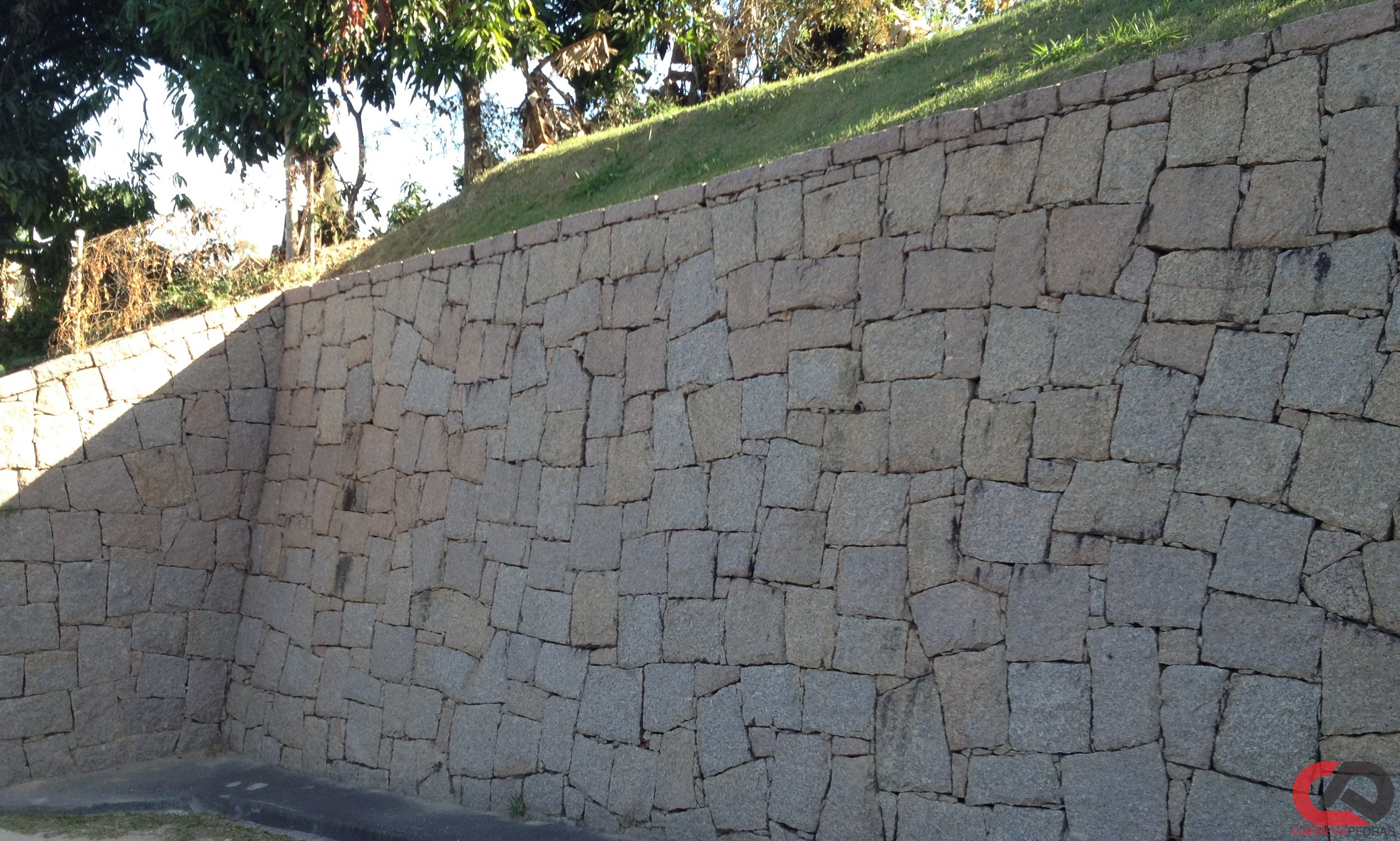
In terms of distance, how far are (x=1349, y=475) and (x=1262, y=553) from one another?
0.42 meters

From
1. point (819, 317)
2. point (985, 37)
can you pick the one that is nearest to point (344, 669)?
point (819, 317)

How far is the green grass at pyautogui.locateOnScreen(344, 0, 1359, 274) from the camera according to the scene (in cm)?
707

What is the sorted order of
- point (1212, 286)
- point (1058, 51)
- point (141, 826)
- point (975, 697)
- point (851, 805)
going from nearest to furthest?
point (1212, 286) < point (975, 697) < point (851, 805) < point (1058, 51) < point (141, 826)

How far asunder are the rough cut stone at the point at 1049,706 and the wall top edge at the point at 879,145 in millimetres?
2485

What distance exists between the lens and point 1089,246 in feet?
17.5

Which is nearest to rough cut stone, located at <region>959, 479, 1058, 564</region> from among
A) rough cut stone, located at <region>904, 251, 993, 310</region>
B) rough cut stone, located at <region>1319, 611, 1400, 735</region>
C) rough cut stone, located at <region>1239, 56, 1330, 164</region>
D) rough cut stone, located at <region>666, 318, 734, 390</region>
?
rough cut stone, located at <region>904, 251, 993, 310</region>

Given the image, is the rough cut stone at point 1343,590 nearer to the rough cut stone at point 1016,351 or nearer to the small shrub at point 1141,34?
the rough cut stone at point 1016,351

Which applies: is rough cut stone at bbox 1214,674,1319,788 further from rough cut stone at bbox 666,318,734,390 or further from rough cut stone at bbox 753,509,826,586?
rough cut stone at bbox 666,318,734,390

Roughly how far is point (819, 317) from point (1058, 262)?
4.66 feet

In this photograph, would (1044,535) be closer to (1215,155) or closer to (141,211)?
(1215,155)

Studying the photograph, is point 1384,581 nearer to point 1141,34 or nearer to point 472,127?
point 1141,34

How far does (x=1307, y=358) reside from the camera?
459cm

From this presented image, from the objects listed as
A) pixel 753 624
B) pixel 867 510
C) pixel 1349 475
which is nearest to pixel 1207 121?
pixel 1349 475

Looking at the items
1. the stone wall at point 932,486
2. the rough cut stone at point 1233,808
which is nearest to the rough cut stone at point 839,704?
the stone wall at point 932,486
